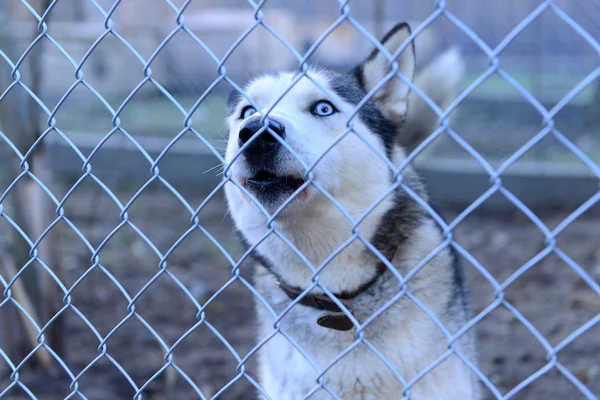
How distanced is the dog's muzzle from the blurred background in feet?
0.45

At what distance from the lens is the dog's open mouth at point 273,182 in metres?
1.76

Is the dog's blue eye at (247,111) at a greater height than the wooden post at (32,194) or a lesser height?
greater

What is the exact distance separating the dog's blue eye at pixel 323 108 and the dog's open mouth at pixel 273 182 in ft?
1.02

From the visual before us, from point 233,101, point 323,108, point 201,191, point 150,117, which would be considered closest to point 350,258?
point 323,108

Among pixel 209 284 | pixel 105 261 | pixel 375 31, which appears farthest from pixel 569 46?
pixel 105 261

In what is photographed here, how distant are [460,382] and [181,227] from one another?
4.02m

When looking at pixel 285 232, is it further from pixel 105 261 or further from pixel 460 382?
pixel 105 261

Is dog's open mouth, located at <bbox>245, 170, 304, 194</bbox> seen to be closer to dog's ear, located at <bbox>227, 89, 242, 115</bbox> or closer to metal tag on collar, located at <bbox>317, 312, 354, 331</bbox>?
metal tag on collar, located at <bbox>317, 312, 354, 331</bbox>

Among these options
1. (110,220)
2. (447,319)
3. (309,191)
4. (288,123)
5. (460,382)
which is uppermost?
(288,123)

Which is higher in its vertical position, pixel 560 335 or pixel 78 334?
pixel 560 335

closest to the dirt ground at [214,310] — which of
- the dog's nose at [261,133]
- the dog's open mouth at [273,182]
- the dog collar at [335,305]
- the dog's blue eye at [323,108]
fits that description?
the dog collar at [335,305]

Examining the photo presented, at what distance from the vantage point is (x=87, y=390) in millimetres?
2939

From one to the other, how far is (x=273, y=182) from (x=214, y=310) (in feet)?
7.96

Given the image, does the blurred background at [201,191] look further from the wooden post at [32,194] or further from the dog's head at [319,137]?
the dog's head at [319,137]
